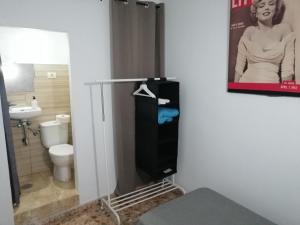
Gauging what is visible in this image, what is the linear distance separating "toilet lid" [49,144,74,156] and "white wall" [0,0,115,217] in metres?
0.48

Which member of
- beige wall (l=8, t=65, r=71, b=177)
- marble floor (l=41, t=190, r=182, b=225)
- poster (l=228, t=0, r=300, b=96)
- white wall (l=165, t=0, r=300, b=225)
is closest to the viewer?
poster (l=228, t=0, r=300, b=96)

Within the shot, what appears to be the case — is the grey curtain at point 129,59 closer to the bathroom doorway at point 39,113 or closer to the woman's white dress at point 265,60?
the bathroom doorway at point 39,113

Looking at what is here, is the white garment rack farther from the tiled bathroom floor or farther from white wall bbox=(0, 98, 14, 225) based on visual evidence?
white wall bbox=(0, 98, 14, 225)

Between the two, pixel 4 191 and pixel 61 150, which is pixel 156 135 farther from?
pixel 4 191

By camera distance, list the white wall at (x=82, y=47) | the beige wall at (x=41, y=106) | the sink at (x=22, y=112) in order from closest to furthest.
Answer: the white wall at (x=82, y=47) → the sink at (x=22, y=112) → the beige wall at (x=41, y=106)

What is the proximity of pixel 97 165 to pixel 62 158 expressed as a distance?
536 mm

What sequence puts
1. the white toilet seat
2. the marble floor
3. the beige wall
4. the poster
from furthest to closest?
1. the beige wall
2. the white toilet seat
3. the marble floor
4. the poster

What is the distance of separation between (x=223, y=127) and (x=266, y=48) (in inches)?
29.2

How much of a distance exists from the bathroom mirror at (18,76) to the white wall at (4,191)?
1.12 metres

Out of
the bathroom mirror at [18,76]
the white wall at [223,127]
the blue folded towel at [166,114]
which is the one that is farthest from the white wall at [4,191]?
the white wall at [223,127]

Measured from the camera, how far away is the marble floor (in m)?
2.07

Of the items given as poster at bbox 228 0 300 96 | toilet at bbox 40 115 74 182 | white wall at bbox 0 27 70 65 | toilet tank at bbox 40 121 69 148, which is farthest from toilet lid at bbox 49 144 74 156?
poster at bbox 228 0 300 96

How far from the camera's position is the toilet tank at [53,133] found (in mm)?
2875

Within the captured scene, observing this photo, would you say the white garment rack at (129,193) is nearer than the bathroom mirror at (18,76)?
Yes
